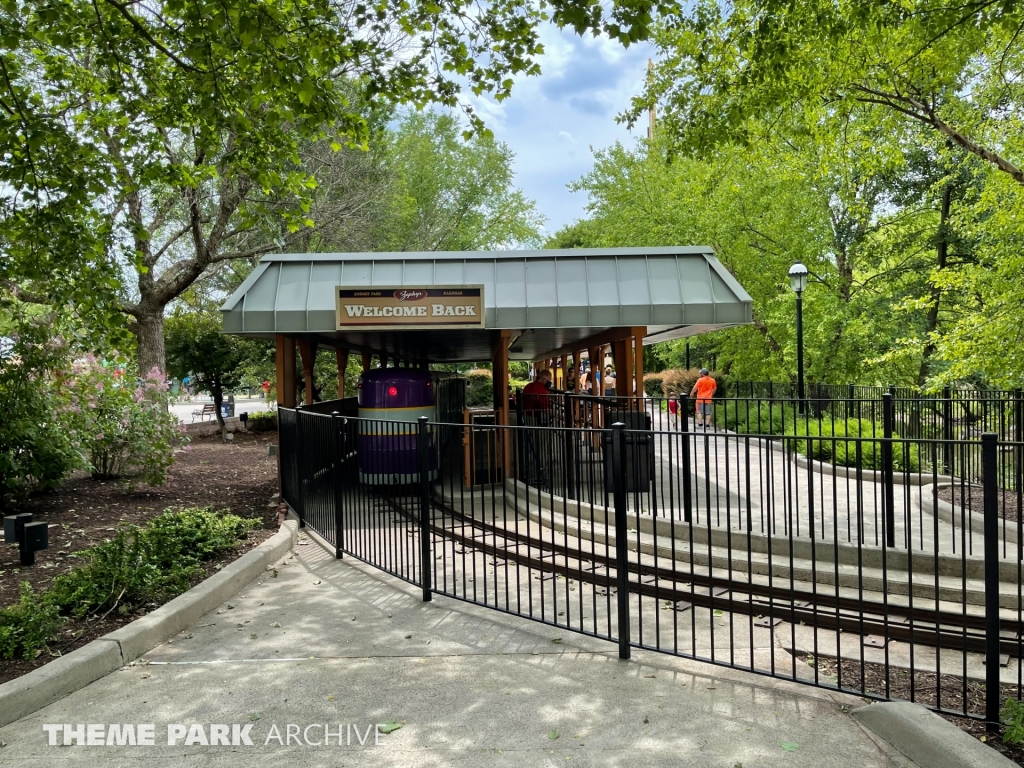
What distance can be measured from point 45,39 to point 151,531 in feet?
18.9

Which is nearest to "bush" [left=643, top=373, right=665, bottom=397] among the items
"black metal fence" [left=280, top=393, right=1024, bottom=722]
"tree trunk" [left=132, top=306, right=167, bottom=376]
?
"tree trunk" [left=132, top=306, right=167, bottom=376]

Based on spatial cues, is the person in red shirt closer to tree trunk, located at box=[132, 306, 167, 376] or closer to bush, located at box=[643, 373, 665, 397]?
tree trunk, located at box=[132, 306, 167, 376]

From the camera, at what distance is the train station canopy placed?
995 cm

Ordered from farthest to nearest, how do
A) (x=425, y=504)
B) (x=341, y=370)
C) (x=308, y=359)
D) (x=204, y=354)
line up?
(x=204, y=354)
(x=341, y=370)
(x=308, y=359)
(x=425, y=504)

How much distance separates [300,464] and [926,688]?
7.17 metres

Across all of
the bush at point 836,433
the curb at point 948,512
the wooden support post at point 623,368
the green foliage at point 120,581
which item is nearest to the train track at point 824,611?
the curb at point 948,512

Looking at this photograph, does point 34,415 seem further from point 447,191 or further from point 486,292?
point 447,191

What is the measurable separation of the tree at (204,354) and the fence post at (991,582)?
24444 mm

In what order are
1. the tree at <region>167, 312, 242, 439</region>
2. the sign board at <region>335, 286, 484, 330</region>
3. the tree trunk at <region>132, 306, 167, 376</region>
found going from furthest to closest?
the tree at <region>167, 312, 242, 439</region>, the tree trunk at <region>132, 306, 167, 376</region>, the sign board at <region>335, 286, 484, 330</region>

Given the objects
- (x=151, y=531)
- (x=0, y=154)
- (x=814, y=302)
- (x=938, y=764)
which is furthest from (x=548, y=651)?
(x=814, y=302)

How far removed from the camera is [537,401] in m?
12.9

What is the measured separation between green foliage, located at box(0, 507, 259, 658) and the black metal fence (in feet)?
5.26

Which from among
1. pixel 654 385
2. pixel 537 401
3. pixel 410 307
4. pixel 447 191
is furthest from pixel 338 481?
pixel 654 385

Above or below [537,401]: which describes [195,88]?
above
